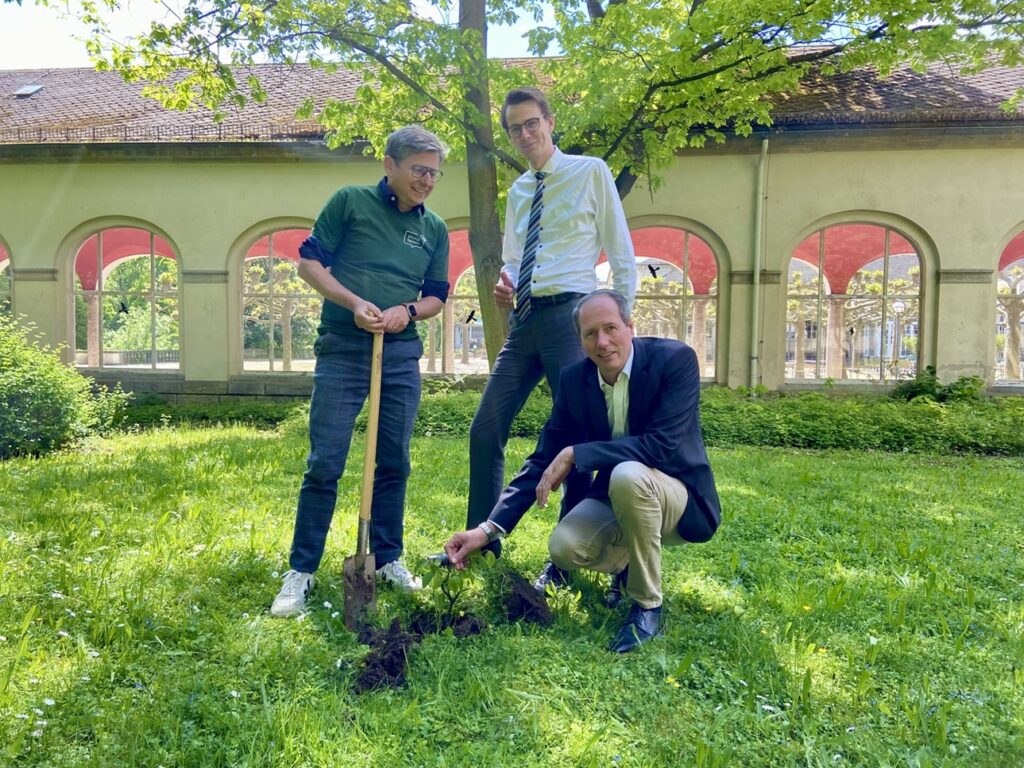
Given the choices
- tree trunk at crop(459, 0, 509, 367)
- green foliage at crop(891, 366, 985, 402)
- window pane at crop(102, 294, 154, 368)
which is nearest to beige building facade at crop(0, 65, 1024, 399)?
green foliage at crop(891, 366, 985, 402)

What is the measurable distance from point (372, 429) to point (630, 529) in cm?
114

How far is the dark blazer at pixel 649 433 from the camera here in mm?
2816

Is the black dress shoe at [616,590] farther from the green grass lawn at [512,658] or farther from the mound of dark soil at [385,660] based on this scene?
the mound of dark soil at [385,660]

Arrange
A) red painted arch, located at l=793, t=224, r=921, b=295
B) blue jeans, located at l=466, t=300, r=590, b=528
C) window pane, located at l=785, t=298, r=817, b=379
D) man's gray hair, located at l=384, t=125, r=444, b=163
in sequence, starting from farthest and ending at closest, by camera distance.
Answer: red painted arch, located at l=793, t=224, r=921, b=295
window pane, located at l=785, t=298, r=817, b=379
blue jeans, located at l=466, t=300, r=590, b=528
man's gray hair, located at l=384, t=125, r=444, b=163

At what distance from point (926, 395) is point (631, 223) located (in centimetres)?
566

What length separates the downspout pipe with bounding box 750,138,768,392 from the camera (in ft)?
41.1

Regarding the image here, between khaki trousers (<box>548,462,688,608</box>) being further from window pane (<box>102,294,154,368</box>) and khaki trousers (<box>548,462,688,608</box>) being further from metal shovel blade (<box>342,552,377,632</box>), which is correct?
window pane (<box>102,294,154,368</box>)

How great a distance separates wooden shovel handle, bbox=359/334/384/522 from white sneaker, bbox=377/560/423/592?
16.6 inches

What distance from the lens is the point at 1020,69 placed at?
13.7 meters

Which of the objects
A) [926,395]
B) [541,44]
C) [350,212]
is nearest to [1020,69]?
[926,395]

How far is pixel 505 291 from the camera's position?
11.6 feet

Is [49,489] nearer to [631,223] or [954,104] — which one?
[631,223]

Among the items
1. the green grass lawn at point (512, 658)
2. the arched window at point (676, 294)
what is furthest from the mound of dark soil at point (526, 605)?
the arched window at point (676, 294)

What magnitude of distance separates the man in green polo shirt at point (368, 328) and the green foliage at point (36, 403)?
20.3 feet
